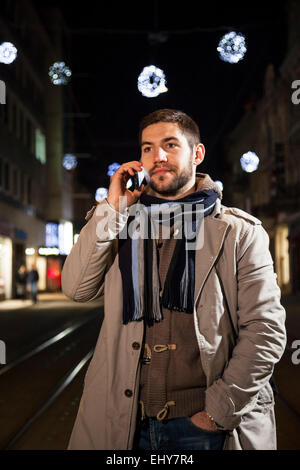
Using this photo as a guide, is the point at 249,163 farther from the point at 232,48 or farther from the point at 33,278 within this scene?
the point at 33,278

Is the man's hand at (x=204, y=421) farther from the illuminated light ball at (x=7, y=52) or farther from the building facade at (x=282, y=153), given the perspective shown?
the building facade at (x=282, y=153)

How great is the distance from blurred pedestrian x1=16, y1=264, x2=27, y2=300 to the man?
27.6 metres

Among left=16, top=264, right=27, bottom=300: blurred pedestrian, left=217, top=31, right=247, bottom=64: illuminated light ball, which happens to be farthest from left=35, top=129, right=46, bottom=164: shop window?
left=217, top=31, right=247, bottom=64: illuminated light ball

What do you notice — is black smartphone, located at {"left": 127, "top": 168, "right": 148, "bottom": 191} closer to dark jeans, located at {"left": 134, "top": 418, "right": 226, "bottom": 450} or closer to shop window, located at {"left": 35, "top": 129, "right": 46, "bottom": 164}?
dark jeans, located at {"left": 134, "top": 418, "right": 226, "bottom": 450}

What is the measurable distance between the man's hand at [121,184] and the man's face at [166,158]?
80 millimetres

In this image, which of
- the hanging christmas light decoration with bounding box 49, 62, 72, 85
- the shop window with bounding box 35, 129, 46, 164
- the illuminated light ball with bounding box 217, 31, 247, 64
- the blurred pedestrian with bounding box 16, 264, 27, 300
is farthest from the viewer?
the shop window with bounding box 35, 129, 46, 164

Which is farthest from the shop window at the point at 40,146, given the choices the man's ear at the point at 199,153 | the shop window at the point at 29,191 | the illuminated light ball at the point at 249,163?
the man's ear at the point at 199,153

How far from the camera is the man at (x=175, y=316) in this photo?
2258mm

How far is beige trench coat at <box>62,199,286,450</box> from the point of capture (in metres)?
2.23

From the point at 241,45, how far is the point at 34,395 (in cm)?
477

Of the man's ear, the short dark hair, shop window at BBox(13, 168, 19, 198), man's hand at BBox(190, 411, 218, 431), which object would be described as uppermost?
shop window at BBox(13, 168, 19, 198)

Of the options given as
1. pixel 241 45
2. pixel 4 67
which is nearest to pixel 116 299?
pixel 241 45

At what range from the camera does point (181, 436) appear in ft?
7.48
